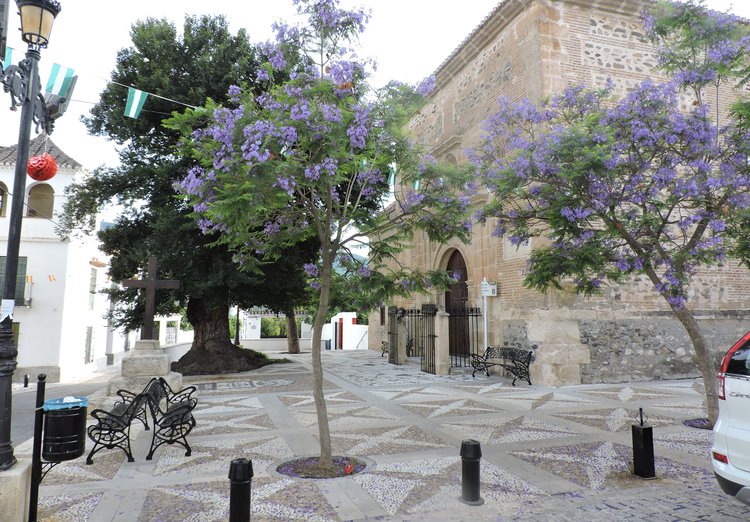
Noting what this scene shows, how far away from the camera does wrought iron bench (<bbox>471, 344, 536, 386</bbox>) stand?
12219mm

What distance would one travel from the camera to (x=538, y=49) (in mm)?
12836

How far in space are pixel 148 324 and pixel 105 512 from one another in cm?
636

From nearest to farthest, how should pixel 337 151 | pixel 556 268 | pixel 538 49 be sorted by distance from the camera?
pixel 337 151
pixel 556 268
pixel 538 49

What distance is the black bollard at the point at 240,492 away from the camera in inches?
144

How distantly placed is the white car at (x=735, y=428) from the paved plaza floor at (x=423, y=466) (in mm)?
930

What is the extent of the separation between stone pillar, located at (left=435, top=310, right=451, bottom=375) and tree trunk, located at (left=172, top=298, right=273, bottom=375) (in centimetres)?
681

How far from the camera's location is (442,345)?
47.8 feet

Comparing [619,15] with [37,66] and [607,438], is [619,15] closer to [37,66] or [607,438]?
[607,438]

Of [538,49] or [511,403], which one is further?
[538,49]

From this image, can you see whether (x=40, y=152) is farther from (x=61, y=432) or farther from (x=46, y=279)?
(x=61, y=432)

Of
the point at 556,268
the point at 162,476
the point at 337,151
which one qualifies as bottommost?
the point at 162,476

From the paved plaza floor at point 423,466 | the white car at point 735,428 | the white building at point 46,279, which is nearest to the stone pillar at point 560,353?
the paved plaza floor at point 423,466

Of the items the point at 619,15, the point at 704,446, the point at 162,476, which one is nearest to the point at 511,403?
the point at 704,446

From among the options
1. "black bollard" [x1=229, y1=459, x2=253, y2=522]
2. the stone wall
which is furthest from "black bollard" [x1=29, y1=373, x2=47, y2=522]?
the stone wall
